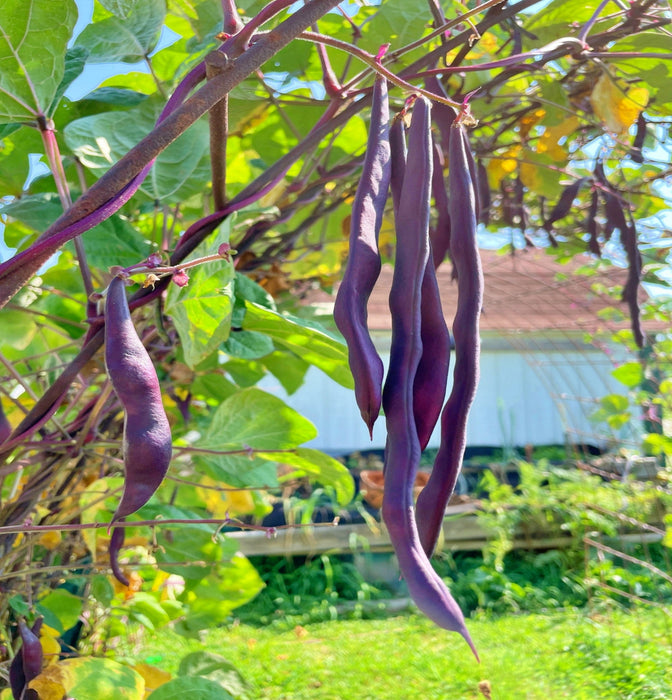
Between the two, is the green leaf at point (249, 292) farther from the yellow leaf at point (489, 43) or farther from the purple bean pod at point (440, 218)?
the yellow leaf at point (489, 43)

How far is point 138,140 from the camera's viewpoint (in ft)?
1.88

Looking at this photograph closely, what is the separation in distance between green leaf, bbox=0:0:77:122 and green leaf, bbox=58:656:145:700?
16.3 inches

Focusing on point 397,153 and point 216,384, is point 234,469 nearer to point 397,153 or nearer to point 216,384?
point 216,384

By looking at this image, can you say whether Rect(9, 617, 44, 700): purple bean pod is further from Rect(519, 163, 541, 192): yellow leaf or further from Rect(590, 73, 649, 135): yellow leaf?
Rect(519, 163, 541, 192): yellow leaf

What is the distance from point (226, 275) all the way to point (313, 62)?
0.45 m

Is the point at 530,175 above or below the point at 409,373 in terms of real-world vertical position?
above

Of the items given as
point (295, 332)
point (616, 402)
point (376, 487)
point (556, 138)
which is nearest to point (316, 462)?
point (295, 332)

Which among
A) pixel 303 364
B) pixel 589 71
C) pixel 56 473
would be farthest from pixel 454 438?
pixel 589 71

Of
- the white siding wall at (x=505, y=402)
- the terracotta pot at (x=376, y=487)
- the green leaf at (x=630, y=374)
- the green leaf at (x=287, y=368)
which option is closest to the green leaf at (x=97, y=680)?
the green leaf at (x=287, y=368)

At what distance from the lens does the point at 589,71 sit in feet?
2.71

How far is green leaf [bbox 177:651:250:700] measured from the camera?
2.68 feet

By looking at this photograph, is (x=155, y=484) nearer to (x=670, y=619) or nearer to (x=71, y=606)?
(x=71, y=606)

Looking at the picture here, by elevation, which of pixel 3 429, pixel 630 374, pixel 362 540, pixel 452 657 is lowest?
pixel 362 540

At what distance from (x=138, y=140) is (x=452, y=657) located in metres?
2.32
